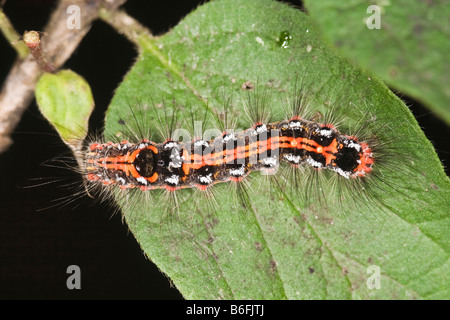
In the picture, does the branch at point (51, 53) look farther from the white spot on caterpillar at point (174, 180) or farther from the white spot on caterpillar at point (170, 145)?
the white spot on caterpillar at point (174, 180)

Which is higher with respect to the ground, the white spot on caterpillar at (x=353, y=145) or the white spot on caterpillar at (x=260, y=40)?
the white spot on caterpillar at (x=260, y=40)

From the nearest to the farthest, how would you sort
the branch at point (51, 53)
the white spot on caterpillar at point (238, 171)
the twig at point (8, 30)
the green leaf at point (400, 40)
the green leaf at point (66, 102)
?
the green leaf at point (400, 40), the twig at point (8, 30), the green leaf at point (66, 102), the branch at point (51, 53), the white spot on caterpillar at point (238, 171)

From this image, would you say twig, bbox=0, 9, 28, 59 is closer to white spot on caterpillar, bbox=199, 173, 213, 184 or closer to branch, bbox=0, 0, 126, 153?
branch, bbox=0, 0, 126, 153

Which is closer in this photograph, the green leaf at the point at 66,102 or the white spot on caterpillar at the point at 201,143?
the green leaf at the point at 66,102

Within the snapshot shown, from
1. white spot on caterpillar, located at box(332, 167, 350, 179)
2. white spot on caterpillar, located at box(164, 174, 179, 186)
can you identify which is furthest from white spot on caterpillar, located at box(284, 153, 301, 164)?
white spot on caterpillar, located at box(164, 174, 179, 186)

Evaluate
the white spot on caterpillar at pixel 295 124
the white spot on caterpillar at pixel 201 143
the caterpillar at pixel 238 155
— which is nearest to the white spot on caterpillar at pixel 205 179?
the caterpillar at pixel 238 155

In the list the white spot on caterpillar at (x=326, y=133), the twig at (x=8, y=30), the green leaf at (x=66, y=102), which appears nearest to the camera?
the twig at (x=8, y=30)

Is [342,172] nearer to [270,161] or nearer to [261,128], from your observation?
[270,161]
